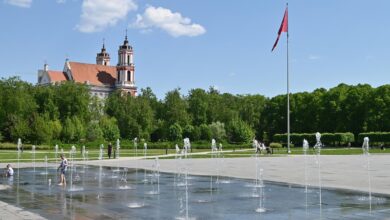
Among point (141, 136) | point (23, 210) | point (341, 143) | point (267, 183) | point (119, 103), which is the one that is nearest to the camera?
point (23, 210)

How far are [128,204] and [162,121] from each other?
89311 millimetres

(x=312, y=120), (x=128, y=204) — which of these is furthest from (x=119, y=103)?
(x=128, y=204)

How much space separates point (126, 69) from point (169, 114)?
154ft

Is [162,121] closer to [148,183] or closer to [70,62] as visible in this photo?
[70,62]

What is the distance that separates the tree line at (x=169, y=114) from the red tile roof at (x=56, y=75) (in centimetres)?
3463

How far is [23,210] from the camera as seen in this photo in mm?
12555

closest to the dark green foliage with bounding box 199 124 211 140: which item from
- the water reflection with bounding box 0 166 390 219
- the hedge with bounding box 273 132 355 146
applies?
the hedge with bounding box 273 132 355 146

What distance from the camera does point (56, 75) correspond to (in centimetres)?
13912

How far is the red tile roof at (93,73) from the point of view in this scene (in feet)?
462

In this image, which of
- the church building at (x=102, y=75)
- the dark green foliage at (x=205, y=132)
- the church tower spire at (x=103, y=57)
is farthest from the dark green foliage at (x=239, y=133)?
the church tower spire at (x=103, y=57)

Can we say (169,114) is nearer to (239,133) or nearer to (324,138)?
(239,133)

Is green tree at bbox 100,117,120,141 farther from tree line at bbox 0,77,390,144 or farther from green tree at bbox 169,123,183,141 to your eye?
green tree at bbox 169,123,183,141

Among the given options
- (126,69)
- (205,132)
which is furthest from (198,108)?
(126,69)

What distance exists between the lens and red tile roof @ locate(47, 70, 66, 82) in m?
137
